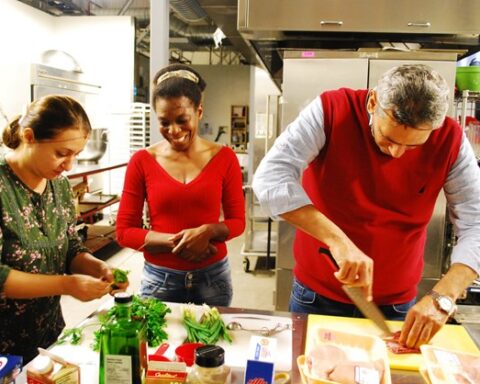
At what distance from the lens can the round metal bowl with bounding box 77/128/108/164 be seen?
19.8 ft

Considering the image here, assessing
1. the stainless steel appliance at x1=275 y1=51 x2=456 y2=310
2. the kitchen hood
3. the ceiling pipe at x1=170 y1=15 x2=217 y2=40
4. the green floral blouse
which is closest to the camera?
the green floral blouse

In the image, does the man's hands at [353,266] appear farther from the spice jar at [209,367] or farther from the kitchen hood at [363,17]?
the kitchen hood at [363,17]

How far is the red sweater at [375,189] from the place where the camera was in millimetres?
1482

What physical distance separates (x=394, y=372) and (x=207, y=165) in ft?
3.18

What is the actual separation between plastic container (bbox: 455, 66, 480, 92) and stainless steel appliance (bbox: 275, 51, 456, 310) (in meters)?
0.25

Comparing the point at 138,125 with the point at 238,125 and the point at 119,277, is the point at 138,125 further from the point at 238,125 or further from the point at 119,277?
the point at 119,277

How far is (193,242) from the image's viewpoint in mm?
1588

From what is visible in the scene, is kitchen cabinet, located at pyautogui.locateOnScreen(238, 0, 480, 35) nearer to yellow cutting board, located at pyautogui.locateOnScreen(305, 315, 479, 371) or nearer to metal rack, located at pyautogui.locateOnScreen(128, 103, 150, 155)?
yellow cutting board, located at pyautogui.locateOnScreen(305, 315, 479, 371)

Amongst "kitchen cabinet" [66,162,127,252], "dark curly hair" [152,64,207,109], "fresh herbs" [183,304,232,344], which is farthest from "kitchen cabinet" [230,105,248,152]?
"fresh herbs" [183,304,232,344]

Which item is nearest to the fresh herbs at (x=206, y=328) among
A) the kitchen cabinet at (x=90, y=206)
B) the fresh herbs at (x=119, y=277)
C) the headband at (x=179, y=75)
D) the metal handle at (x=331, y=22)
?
the fresh herbs at (x=119, y=277)

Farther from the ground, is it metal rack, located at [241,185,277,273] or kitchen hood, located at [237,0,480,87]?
kitchen hood, located at [237,0,480,87]

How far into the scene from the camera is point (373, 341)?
1154mm

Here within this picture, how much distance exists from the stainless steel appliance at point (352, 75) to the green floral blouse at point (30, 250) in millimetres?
1835

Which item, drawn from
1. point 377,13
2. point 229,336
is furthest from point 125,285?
point 377,13
